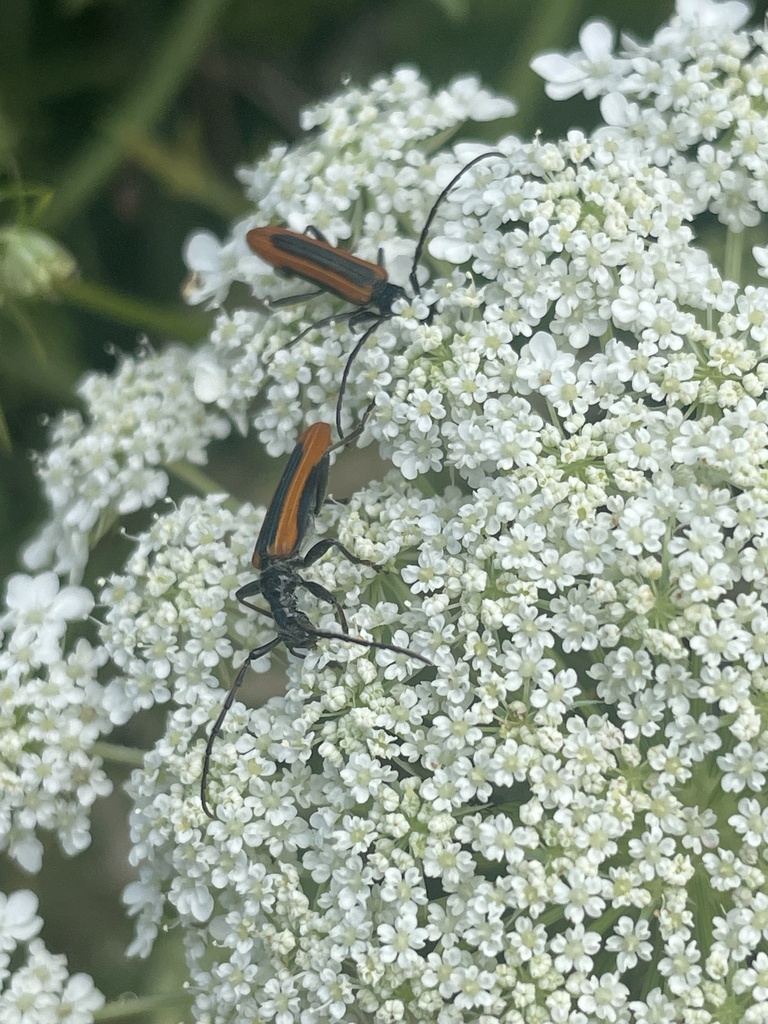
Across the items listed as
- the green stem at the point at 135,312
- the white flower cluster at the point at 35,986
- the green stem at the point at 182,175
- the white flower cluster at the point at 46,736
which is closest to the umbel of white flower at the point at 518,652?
the white flower cluster at the point at 46,736

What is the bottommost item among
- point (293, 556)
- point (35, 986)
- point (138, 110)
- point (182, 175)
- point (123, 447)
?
point (35, 986)

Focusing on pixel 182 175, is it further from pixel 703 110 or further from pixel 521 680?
pixel 521 680

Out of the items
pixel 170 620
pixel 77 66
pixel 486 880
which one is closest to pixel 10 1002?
pixel 170 620

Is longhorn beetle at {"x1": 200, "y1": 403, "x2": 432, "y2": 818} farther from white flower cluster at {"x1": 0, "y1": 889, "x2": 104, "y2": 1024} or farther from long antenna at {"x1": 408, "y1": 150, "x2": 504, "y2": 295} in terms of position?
white flower cluster at {"x1": 0, "y1": 889, "x2": 104, "y2": 1024}

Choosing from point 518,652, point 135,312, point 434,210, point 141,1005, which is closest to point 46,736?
point 141,1005

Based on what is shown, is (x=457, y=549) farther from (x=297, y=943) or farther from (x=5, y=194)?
(x=5, y=194)

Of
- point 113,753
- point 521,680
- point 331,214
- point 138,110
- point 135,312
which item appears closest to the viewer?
point 521,680
